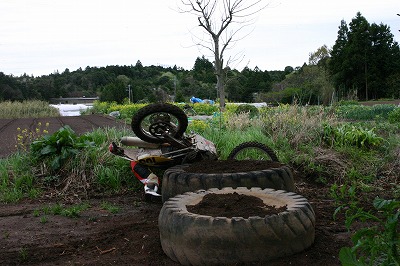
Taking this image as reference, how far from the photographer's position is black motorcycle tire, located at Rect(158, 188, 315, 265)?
328cm

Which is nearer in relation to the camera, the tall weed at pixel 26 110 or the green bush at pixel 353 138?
the green bush at pixel 353 138

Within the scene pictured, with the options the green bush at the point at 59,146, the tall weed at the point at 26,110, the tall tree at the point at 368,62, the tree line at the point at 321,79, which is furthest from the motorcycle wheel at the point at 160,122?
the tall tree at the point at 368,62

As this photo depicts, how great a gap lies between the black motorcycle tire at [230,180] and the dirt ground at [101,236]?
432mm

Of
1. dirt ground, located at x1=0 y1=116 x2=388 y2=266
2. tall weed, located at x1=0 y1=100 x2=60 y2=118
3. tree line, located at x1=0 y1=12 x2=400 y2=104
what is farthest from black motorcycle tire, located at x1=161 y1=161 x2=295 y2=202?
tree line, located at x1=0 y1=12 x2=400 y2=104

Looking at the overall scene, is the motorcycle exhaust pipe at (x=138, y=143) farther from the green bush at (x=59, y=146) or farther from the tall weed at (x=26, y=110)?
the tall weed at (x=26, y=110)

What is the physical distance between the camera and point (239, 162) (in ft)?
18.7

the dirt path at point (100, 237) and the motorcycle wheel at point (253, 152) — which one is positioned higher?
the motorcycle wheel at point (253, 152)

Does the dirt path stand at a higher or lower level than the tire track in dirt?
higher

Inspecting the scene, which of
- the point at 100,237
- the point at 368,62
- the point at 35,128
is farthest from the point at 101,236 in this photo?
the point at 368,62

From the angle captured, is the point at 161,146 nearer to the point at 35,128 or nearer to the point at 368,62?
the point at 35,128

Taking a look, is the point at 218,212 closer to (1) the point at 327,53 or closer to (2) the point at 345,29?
(2) the point at 345,29

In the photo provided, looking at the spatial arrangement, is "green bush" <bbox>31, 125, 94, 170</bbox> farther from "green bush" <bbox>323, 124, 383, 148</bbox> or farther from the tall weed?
the tall weed

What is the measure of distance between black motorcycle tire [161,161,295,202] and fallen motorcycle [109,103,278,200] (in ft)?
3.37

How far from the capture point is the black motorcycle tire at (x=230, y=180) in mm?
4777
